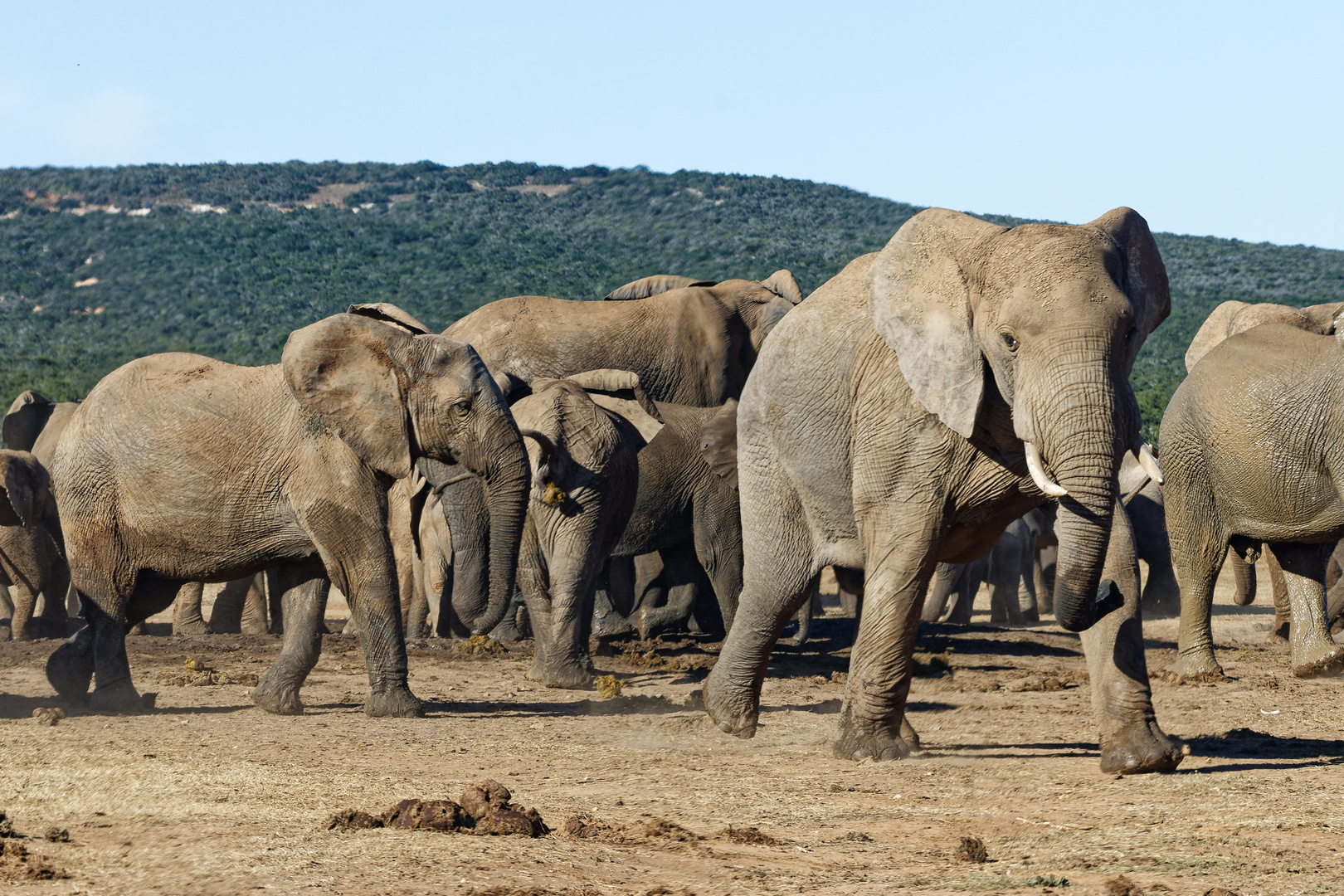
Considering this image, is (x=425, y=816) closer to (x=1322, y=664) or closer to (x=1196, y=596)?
(x=1322, y=664)

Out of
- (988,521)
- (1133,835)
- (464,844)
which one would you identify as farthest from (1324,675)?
(464,844)

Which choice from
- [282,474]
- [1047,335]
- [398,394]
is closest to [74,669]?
[282,474]

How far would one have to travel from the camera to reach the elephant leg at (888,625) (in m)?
6.59

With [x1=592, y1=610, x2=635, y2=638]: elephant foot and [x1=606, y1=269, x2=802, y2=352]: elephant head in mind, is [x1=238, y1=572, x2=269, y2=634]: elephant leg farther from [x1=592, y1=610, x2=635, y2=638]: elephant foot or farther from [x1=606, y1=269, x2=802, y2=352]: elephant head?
[x1=606, y1=269, x2=802, y2=352]: elephant head

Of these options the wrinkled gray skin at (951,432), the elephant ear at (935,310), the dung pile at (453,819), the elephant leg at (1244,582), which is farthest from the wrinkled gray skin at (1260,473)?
the dung pile at (453,819)

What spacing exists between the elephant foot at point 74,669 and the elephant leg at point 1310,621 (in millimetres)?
7461

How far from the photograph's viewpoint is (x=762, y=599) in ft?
25.4

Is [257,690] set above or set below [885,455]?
below

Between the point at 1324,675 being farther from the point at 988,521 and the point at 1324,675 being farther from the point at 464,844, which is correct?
the point at 464,844

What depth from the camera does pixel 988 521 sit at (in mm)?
6801

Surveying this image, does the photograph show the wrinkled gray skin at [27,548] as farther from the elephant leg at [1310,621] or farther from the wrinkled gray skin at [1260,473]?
the elephant leg at [1310,621]

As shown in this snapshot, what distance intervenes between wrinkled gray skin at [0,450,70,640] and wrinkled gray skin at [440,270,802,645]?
3.90 m

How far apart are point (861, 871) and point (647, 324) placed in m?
11.4

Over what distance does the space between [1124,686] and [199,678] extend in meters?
6.43
